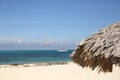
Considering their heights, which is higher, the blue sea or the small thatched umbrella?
the small thatched umbrella

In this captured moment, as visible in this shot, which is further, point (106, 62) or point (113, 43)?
point (106, 62)

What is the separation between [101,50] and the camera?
574 centimetres

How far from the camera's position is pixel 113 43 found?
5699 millimetres

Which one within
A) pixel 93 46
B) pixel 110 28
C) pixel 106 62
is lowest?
pixel 106 62

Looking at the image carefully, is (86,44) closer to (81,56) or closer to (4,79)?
(81,56)

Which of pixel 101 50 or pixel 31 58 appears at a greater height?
pixel 101 50

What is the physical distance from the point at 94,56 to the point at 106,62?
376 millimetres

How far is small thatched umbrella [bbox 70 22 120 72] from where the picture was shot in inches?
Result: 220

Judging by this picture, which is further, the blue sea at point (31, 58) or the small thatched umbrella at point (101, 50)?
the blue sea at point (31, 58)

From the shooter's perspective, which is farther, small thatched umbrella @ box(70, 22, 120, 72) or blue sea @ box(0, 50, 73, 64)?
blue sea @ box(0, 50, 73, 64)

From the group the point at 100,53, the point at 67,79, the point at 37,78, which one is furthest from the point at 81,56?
the point at 37,78

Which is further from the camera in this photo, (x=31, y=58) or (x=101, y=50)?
(x=31, y=58)

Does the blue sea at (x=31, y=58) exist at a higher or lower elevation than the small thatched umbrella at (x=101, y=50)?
lower

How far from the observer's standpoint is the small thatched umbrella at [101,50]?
5586mm
